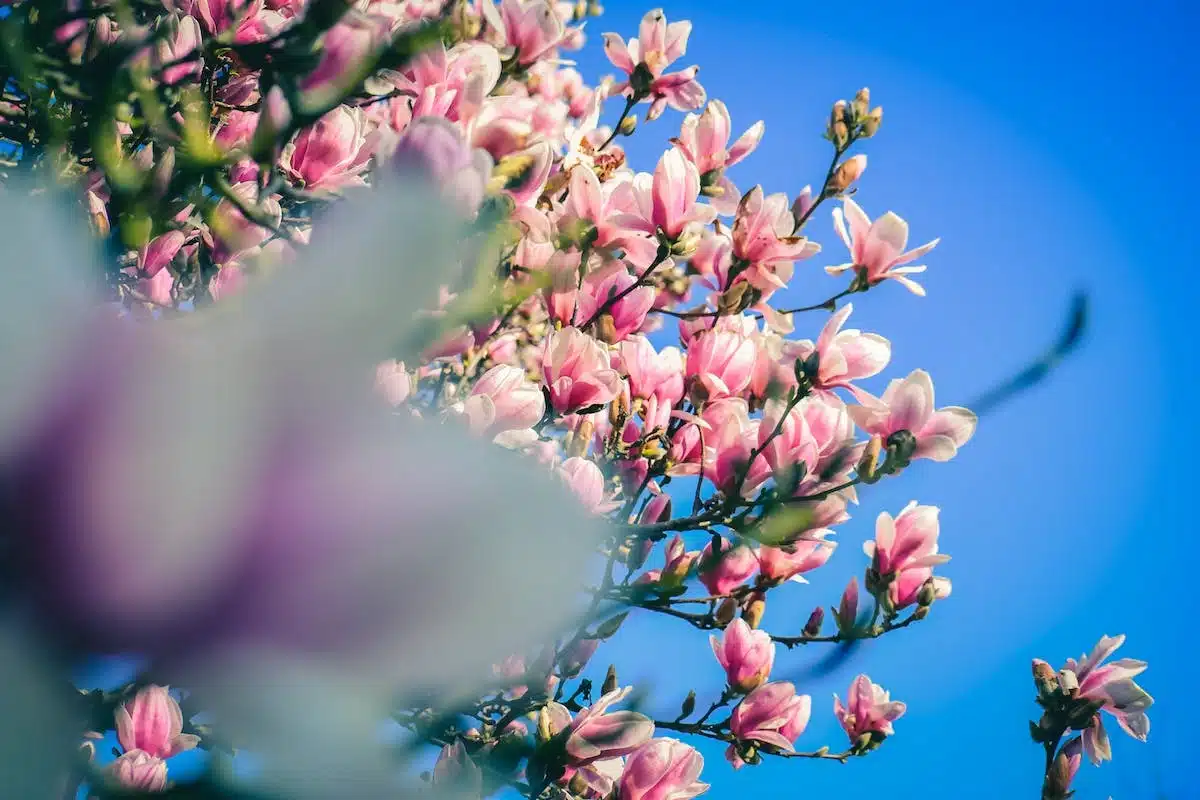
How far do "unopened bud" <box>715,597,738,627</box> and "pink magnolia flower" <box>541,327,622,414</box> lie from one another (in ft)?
1.42

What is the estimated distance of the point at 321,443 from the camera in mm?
185

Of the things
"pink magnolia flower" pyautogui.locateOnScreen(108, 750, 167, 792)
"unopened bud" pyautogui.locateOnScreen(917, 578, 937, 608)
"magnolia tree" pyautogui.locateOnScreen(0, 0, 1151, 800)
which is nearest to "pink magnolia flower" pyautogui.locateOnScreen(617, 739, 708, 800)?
"magnolia tree" pyautogui.locateOnScreen(0, 0, 1151, 800)

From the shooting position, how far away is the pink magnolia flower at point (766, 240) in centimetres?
124

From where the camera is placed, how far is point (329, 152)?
3.22 ft

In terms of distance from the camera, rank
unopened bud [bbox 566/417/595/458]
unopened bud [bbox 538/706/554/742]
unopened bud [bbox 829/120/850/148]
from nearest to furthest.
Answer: unopened bud [bbox 538/706/554/742] < unopened bud [bbox 566/417/595/458] < unopened bud [bbox 829/120/850/148]

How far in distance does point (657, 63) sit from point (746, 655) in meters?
1.20

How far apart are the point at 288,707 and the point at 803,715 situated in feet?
4.47

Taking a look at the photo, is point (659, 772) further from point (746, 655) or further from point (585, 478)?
point (585, 478)

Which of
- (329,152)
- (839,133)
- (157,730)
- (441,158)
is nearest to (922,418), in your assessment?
(839,133)

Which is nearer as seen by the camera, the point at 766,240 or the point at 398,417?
the point at 398,417

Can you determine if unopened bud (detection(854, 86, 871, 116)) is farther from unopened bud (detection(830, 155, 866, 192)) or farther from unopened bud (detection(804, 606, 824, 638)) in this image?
unopened bud (detection(804, 606, 824, 638))

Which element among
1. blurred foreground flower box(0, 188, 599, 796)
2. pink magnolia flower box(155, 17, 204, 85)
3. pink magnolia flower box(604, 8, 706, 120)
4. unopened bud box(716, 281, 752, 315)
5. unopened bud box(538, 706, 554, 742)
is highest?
pink magnolia flower box(604, 8, 706, 120)

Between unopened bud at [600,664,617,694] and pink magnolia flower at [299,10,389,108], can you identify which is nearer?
pink magnolia flower at [299,10,389,108]

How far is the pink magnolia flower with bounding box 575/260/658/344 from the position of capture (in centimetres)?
125
